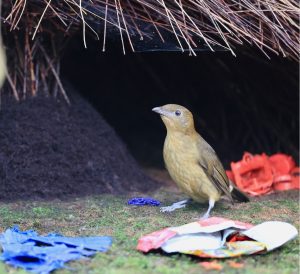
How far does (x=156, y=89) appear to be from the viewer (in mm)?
8500

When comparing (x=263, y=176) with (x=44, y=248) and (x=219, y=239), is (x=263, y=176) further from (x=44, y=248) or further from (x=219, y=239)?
(x=44, y=248)

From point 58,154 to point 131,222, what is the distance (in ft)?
4.91

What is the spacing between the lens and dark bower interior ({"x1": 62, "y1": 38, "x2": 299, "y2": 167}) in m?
7.61

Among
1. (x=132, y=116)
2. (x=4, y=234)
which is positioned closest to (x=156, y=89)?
(x=132, y=116)

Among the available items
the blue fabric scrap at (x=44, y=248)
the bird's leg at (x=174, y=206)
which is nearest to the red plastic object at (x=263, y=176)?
the bird's leg at (x=174, y=206)

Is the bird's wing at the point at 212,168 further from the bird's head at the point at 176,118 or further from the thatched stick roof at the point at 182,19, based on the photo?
the thatched stick roof at the point at 182,19

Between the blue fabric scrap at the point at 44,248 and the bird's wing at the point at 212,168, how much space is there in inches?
57.7

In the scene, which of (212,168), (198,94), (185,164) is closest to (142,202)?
(185,164)

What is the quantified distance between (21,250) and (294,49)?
9.55 feet

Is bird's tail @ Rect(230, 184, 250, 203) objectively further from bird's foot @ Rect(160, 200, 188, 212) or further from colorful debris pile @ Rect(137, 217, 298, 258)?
colorful debris pile @ Rect(137, 217, 298, 258)

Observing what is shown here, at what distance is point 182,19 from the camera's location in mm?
5137

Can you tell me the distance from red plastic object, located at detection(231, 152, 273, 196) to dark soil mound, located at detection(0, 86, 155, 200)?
Result: 32.4 inches

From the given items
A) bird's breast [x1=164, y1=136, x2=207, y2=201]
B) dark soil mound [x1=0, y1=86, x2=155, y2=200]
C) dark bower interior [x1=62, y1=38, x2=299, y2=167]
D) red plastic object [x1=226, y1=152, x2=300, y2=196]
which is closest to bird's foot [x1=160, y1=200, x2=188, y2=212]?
bird's breast [x1=164, y1=136, x2=207, y2=201]

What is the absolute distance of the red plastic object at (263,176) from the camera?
20.5 ft
